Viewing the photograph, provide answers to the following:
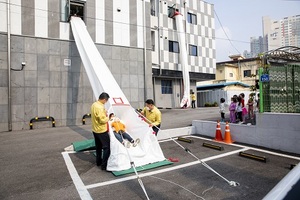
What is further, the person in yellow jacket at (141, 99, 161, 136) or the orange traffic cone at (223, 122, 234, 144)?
the orange traffic cone at (223, 122, 234, 144)

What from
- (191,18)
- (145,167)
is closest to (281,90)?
(145,167)

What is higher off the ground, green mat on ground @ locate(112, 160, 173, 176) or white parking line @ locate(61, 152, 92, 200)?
green mat on ground @ locate(112, 160, 173, 176)

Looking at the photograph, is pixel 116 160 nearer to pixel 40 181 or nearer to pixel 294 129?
pixel 40 181

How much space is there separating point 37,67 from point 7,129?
3.58m

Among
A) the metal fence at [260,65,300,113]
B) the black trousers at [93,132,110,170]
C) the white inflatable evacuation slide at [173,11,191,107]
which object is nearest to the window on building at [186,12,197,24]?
the white inflatable evacuation slide at [173,11,191,107]

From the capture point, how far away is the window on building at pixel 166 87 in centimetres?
1994

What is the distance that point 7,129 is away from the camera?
10.5 metres

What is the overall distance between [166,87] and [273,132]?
565 inches

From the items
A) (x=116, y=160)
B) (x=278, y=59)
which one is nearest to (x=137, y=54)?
(x=278, y=59)

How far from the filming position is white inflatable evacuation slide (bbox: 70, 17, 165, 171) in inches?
188

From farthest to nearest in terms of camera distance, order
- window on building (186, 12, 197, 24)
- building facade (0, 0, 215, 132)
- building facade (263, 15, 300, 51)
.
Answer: window on building (186, 12, 197, 24) → building facade (263, 15, 300, 51) → building facade (0, 0, 215, 132)

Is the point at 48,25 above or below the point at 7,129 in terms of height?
above

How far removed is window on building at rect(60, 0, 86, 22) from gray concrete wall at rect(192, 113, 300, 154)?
10914mm

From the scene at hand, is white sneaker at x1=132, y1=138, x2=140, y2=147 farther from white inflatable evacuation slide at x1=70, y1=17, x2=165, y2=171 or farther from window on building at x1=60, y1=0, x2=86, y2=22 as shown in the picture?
window on building at x1=60, y1=0, x2=86, y2=22
